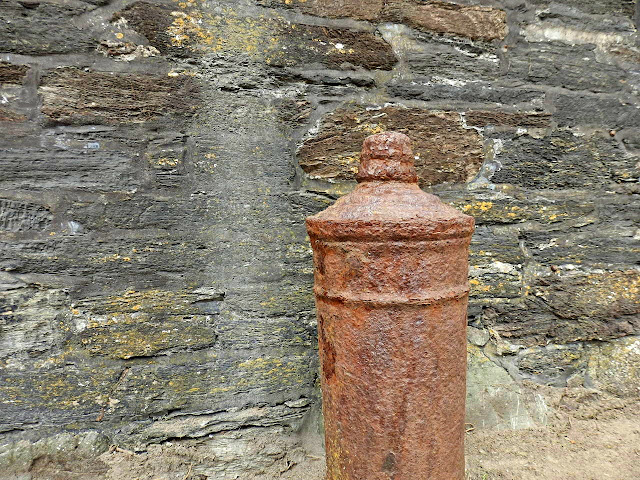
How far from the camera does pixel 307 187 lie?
5.13 feet

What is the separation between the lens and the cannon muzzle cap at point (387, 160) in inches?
45.6

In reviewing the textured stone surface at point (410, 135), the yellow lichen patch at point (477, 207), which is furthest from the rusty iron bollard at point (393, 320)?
the yellow lichen patch at point (477, 207)

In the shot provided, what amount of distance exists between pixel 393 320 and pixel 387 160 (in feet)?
1.43

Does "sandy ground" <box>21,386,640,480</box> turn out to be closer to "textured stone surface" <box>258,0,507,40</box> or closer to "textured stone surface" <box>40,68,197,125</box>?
"textured stone surface" <box>40,68,197,125</box>

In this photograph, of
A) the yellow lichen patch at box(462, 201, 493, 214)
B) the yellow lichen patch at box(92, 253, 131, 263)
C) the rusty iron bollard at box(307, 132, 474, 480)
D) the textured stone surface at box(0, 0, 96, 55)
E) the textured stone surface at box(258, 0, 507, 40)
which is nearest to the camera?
Answer: the rusty iron bollard at box(307, 132, 474, 480)

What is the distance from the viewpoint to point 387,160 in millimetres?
1161

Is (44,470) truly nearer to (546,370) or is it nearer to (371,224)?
(371,224)

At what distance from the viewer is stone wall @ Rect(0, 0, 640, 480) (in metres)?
1.37

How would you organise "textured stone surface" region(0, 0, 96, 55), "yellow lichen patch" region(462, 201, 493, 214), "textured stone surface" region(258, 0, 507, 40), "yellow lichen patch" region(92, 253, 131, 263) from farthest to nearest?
"yellow lichen patch" region(462, 201, 493, 214)
"textured stone surface" region(258, 0, 507, 40)
"yellow lichen patch" region(92, 253, 131, 263)
"textured stone surface" region(0, 0, 96, 55)

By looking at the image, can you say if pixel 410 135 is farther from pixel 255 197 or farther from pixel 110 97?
pixel 110 97

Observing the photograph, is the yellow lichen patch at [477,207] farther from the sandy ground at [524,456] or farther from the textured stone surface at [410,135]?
the sandy ground at [524,456]

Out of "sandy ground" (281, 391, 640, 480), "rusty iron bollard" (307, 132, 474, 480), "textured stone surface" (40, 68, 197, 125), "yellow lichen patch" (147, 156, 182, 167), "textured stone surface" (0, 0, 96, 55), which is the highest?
"textured stone surface" (0, 0, 96, 55)

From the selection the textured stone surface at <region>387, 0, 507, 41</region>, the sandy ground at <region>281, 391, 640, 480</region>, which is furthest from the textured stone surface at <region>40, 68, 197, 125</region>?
the sandy ground at <region>281, 391, 640, 480</region>

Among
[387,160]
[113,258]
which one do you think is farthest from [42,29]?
[387,160]
